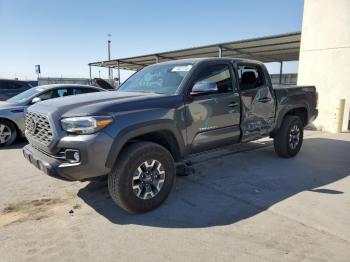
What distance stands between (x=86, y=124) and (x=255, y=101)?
303cm

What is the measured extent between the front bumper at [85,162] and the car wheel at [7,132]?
5145 millimetres

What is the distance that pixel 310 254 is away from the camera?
9.54 feet

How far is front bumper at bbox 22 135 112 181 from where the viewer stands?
10.7 ft

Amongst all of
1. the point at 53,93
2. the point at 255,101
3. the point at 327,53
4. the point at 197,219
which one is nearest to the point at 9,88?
the point at 53,93

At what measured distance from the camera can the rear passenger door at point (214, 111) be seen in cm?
427

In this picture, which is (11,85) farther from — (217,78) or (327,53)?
(327,53)

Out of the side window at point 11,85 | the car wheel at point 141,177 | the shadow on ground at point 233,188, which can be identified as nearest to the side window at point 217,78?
the car wheel at point 141,177

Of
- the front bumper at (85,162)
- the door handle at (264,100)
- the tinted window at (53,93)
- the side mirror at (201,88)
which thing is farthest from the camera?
the tinted window at (53,93)

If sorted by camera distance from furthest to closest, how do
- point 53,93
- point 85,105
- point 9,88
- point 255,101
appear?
point 9,88 → point 53,93 → point 255,101 → point 85,105

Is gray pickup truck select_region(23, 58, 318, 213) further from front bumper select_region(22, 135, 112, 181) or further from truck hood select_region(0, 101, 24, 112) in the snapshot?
truck hood select_region(0, 101, 24, 112)

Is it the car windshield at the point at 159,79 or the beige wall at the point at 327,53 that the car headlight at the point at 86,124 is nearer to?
the car windshield at the point at 159,79

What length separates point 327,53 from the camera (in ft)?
31.6

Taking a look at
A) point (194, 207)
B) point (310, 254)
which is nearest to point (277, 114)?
point (194, 207)

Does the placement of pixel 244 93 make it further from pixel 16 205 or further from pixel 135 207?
pixel 16 205
